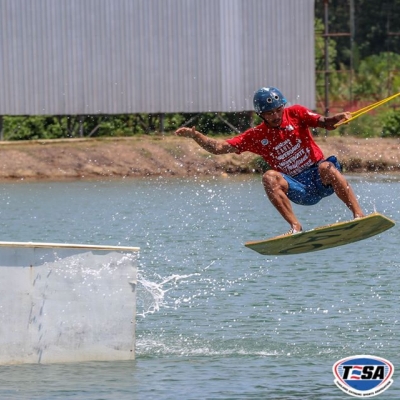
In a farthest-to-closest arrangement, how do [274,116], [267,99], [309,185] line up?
[309,185]
[274,116]
[267,99]

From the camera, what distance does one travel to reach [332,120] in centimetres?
1436

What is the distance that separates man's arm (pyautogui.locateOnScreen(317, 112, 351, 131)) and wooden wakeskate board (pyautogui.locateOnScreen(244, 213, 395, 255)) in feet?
3.56

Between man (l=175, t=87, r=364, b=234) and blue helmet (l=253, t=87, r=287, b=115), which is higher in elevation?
blue helmet (l=253, t=87, r=287, b=115)

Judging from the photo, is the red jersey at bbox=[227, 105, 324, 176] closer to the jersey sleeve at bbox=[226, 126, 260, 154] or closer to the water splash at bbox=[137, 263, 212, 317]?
the jersey sleeve at bbox=[226, 126, 260, 154]

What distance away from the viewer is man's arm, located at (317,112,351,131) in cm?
1419

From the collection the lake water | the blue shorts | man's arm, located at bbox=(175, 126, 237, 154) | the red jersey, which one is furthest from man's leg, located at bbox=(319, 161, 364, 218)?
the lake water

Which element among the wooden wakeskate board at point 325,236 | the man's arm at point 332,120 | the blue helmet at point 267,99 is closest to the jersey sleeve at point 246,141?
the blue helmet at point 267,99

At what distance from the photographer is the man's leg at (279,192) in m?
14.5

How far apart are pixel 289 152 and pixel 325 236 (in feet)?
Answer: 3.40

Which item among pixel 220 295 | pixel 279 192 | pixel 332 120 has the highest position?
pixel 332 120

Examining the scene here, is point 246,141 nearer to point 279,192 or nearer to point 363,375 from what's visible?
point 279,192

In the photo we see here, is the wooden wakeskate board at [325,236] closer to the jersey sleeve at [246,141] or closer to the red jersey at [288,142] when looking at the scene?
the red jersey at [288,142]

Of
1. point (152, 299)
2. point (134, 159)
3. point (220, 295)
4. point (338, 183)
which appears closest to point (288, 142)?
point (338, 183)

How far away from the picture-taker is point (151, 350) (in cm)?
1523
